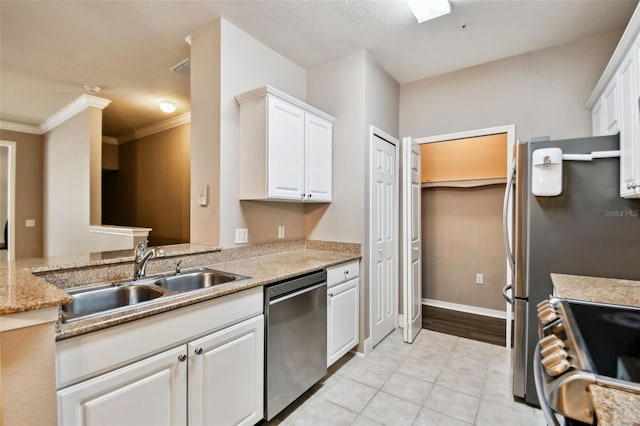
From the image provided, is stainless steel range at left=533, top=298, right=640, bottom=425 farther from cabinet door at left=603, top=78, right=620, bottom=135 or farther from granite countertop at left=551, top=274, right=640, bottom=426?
cabinet door at left=603, top=78, right=620, bottom=135

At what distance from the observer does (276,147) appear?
88.1 inches

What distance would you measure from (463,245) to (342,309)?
2151 mm

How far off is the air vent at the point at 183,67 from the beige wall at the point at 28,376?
2.67 metres

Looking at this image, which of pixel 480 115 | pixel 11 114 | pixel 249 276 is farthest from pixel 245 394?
pixel 11 114

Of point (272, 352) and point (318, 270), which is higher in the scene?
point (318, 270)

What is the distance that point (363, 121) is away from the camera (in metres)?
2.68

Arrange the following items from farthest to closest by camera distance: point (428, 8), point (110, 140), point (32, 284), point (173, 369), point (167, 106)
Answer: point (110, 140) → point (167, 106) → point (428, 8) → point (173, 369) → point (32, 284)

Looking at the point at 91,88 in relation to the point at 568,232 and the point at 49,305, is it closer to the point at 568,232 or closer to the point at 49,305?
the point at 49,305

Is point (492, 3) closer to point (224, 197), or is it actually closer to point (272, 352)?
point (224, 197)

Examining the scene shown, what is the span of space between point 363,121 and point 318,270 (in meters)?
1.40

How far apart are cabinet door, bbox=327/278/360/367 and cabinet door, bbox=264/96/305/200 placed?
32.8 inches

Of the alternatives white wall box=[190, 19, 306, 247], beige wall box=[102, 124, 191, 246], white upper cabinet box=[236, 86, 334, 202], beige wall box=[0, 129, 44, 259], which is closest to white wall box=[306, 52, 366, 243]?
white upper cabinet box=[236, 86, 334, 202]

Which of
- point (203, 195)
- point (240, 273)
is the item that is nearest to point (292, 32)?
point (203, 195)

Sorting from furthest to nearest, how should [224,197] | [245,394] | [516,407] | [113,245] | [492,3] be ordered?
[113,245] → [224,197] → [492,3] → [516,407] → [245,394]
